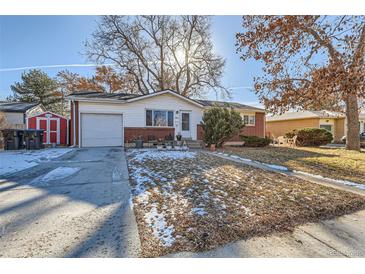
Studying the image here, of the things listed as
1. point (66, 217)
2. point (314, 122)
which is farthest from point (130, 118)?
point (314, 122)

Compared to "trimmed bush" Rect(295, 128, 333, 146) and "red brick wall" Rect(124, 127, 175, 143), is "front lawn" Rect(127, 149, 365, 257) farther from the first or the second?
"trimmed bush" Rect(295, 128, 333, 146)

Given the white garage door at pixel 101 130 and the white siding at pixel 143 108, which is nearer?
the white garage door at pixel 101 130

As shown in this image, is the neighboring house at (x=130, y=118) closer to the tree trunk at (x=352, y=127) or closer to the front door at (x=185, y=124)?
the front door at (x=185, y=124)

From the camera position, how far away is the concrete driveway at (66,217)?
86.0 inches

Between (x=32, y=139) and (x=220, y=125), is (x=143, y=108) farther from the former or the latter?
(x=32, y=139)

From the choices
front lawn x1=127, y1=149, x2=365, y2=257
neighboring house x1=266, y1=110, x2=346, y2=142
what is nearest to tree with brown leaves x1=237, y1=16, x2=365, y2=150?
front lawn x1=127, y1=149, x2=365, y2=257

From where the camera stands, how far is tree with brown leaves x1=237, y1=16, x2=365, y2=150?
5.79 meters

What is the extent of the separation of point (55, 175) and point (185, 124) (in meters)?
9.85

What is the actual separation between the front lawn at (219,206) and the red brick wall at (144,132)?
778 centimetres

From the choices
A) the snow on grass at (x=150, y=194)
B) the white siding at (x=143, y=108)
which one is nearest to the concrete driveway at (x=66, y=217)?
the snow on grass at (x=150, y=194)

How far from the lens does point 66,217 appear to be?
295cm

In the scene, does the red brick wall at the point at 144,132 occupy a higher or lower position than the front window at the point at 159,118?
lower
